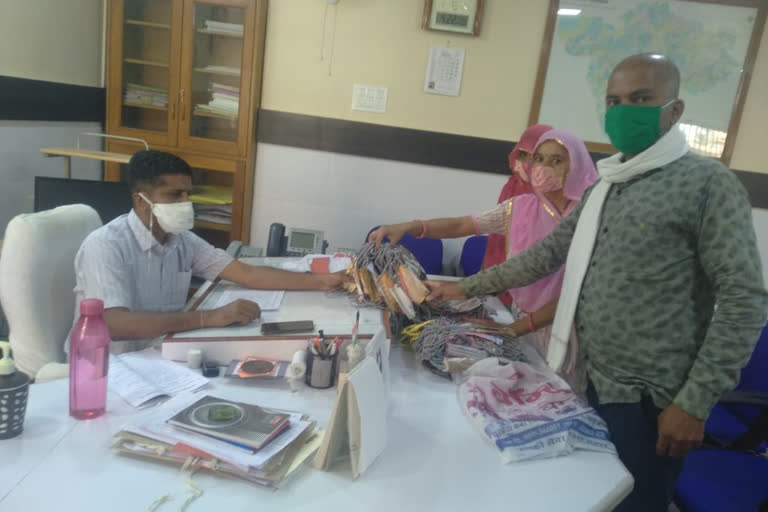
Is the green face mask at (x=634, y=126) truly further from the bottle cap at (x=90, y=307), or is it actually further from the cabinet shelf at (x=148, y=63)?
the cabinet shelf at (x=148, y=63)

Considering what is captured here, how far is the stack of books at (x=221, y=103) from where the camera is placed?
3.12 metres

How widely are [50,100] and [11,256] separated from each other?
1840mm

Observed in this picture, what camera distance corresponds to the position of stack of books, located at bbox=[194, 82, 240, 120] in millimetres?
3115

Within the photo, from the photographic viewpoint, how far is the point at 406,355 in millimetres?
1597

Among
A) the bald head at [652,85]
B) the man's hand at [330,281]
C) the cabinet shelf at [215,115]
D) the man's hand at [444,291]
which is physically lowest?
the man's hand at [330,281]

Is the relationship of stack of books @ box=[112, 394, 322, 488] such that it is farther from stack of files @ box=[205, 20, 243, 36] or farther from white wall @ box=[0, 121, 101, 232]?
stack of files @ box=[205, 20, 243, 36]

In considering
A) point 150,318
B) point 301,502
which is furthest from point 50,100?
point 301,502

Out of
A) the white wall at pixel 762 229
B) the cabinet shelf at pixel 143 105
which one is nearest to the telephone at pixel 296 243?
the cabinet shelf at pixel 143 105

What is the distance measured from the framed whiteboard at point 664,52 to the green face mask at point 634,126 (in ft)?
5.81

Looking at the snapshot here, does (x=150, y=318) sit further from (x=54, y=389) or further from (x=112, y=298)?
(x=54, y=389)

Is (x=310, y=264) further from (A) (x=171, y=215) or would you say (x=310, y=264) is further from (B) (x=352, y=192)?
(B) (x=352, y=192)

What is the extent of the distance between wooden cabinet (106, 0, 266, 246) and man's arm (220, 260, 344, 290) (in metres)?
1.39

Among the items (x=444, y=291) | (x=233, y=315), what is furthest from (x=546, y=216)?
(x=233, y=315)

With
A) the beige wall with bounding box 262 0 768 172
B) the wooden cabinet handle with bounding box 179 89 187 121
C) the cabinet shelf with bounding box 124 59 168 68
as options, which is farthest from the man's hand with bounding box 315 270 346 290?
the cabinet shelf with bounding box 124 59 168 68
